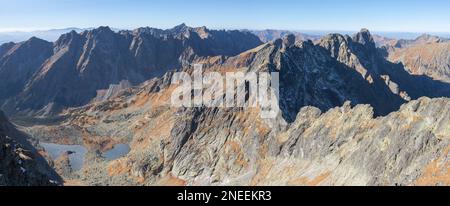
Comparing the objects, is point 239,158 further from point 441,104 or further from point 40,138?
point 40,138

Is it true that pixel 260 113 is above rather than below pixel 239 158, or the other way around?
above

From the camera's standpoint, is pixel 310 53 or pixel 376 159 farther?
pixel 310 53

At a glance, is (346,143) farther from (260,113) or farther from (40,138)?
(40,138)

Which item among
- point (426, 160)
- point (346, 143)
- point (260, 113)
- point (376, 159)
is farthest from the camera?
point (260, 113)

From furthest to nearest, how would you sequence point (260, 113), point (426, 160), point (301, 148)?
point (260, 113)
point (301, 148)
point (426, 160)

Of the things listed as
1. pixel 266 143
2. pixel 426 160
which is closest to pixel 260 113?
pixel 266 143

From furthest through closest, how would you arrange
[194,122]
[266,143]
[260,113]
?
[194,122] → [260,113] → [266,143]

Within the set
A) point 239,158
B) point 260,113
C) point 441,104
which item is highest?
point 441,104
